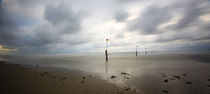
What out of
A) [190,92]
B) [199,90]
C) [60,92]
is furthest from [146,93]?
[60,92]

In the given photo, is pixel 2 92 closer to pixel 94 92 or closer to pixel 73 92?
pixel 73 92

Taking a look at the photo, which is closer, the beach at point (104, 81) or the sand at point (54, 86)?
the sand at point (54, 86)

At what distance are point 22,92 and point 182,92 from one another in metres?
10.3

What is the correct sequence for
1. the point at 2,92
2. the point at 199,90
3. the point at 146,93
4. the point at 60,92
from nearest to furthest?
the point at 2,92 → the point at 60,92 → the point at 146,93 → the point at 199,90

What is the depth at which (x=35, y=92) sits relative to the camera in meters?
4.86

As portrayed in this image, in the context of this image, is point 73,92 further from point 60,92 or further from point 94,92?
point 94,92

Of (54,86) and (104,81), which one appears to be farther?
(104,81)

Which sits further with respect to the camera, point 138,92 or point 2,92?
point 138,92

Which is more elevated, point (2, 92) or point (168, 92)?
point (2, 92)

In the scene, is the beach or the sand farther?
the beach

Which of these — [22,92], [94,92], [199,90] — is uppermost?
[22,92]

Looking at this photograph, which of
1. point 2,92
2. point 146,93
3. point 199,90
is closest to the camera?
point 2,92

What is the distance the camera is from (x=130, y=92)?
17.8 ft

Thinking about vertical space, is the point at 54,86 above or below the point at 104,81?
above
